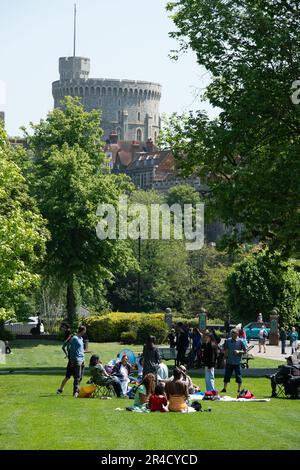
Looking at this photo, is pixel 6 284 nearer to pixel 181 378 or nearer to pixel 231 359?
pixel 231 359

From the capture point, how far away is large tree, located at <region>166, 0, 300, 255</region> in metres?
39.2

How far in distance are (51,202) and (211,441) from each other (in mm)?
46635

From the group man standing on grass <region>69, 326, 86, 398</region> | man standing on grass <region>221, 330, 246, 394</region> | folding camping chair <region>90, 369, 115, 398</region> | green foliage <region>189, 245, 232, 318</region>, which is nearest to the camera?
man standing on grass <region>69, 326, 86, 398</region>

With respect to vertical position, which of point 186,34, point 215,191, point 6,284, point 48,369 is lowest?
point 48,369

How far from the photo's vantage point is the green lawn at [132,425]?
63.6 ft

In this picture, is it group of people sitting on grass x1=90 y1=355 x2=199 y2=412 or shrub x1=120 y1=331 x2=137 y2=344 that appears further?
shrub x1=120 y1=331 x2=137 y2=344

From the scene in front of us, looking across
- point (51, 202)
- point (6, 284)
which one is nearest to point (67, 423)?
point (6, 284)

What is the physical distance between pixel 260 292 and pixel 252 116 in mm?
46018

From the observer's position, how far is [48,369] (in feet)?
137

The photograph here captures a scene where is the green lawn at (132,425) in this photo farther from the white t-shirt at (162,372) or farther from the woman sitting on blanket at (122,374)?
the white t-shirt at (162,372)

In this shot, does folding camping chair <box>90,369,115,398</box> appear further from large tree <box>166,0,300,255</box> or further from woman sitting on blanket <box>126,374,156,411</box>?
large tree <box>166,0,300,255</box>

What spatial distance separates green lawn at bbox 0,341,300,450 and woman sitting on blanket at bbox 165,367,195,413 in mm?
652

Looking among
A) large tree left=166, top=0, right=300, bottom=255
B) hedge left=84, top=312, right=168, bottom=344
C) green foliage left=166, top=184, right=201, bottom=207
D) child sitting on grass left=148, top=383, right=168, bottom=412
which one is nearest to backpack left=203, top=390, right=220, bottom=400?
child sitting on grass left=148, top=383, right=168, bottom=412

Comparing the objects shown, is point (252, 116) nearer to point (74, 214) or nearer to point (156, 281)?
point (74, 214)
